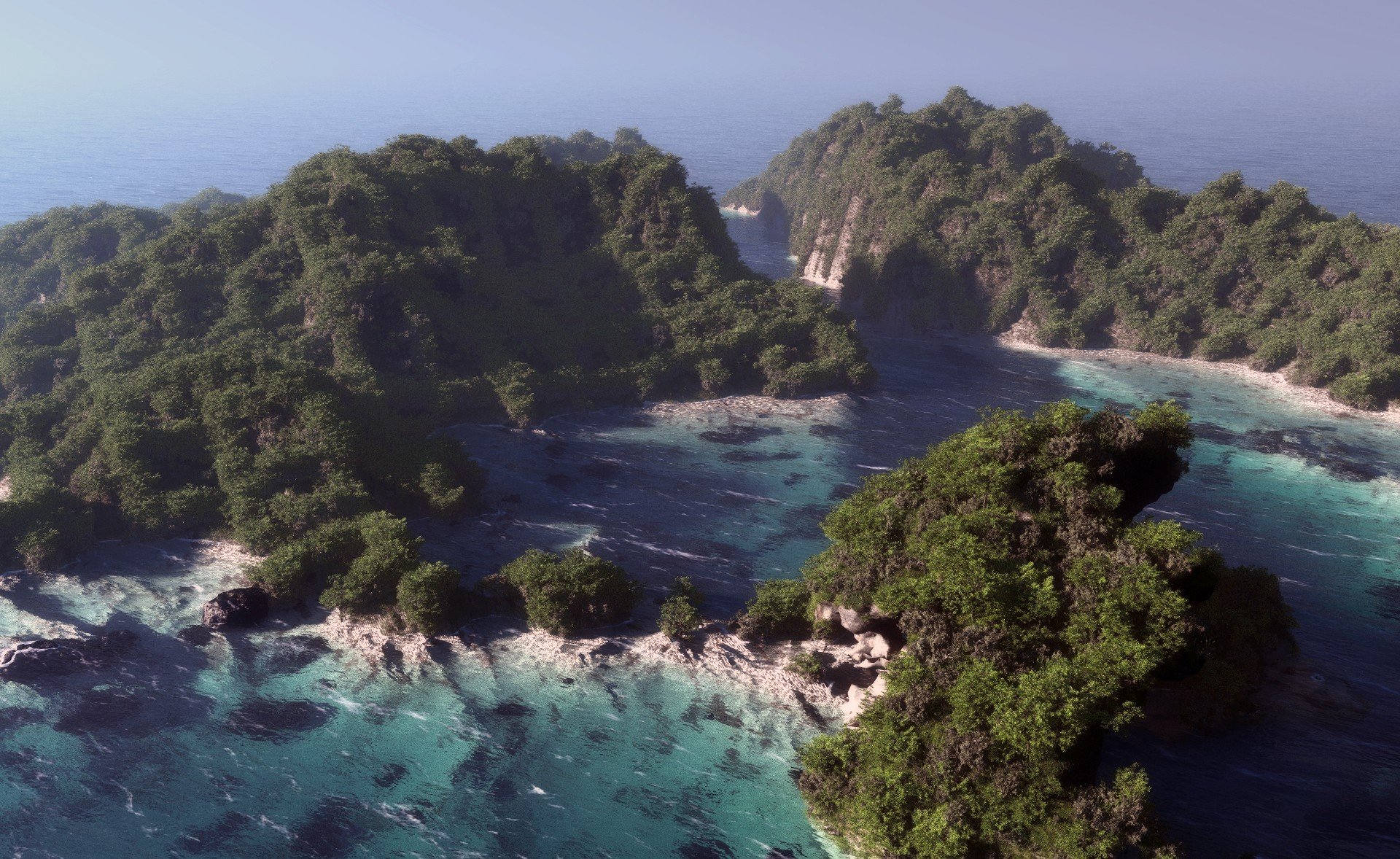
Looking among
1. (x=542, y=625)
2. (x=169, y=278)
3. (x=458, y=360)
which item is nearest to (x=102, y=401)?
(x=169, y=278)

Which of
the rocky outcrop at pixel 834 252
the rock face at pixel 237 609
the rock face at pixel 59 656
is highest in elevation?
the rocky outcrop at pixel 834 252

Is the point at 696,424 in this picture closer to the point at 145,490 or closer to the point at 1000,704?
the point at 145,490

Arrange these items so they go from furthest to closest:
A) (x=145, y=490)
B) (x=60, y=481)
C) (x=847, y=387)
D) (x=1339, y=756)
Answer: (x=847, y=387)
(x=60, y=481)
(x=145, y=490)
(x=1339, y=756)

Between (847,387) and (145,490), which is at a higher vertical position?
(847,387)

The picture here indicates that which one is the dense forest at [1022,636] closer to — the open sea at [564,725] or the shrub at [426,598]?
the open sea at [564,725]


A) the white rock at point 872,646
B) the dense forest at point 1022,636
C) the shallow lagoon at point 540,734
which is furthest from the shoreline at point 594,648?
the white rock at point 872,646

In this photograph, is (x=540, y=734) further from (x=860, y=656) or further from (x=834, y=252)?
(x=834, y=252)
